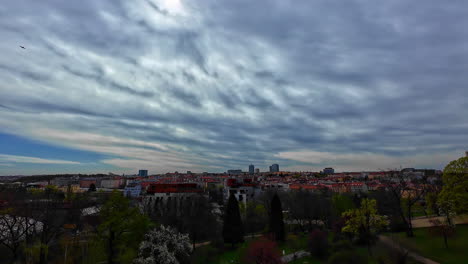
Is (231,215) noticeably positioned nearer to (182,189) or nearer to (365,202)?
(365,202)

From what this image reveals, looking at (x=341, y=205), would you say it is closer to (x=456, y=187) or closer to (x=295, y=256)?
(x=456, y=187)

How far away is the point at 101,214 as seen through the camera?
78.2ft

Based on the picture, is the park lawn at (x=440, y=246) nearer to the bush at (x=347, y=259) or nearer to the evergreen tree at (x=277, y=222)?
the bush at (x=347, y=259)

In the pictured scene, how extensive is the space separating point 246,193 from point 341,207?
44.0 meters

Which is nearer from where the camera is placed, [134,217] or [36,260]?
[134,217]

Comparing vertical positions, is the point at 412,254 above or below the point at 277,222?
above

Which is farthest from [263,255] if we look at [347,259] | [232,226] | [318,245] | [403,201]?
[403,201]

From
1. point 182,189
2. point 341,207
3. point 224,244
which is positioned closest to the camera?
point 224,244

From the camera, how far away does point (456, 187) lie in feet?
93.7

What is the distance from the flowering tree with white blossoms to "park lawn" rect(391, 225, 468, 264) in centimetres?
2291

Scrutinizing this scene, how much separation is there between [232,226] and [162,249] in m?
18.0

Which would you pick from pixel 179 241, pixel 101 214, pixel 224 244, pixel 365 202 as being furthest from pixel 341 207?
pixel 101 214

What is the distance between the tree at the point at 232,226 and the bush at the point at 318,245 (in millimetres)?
11928

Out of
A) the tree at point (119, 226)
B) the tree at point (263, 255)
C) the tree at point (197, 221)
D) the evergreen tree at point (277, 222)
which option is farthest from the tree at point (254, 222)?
the tree at point (119, 226)
